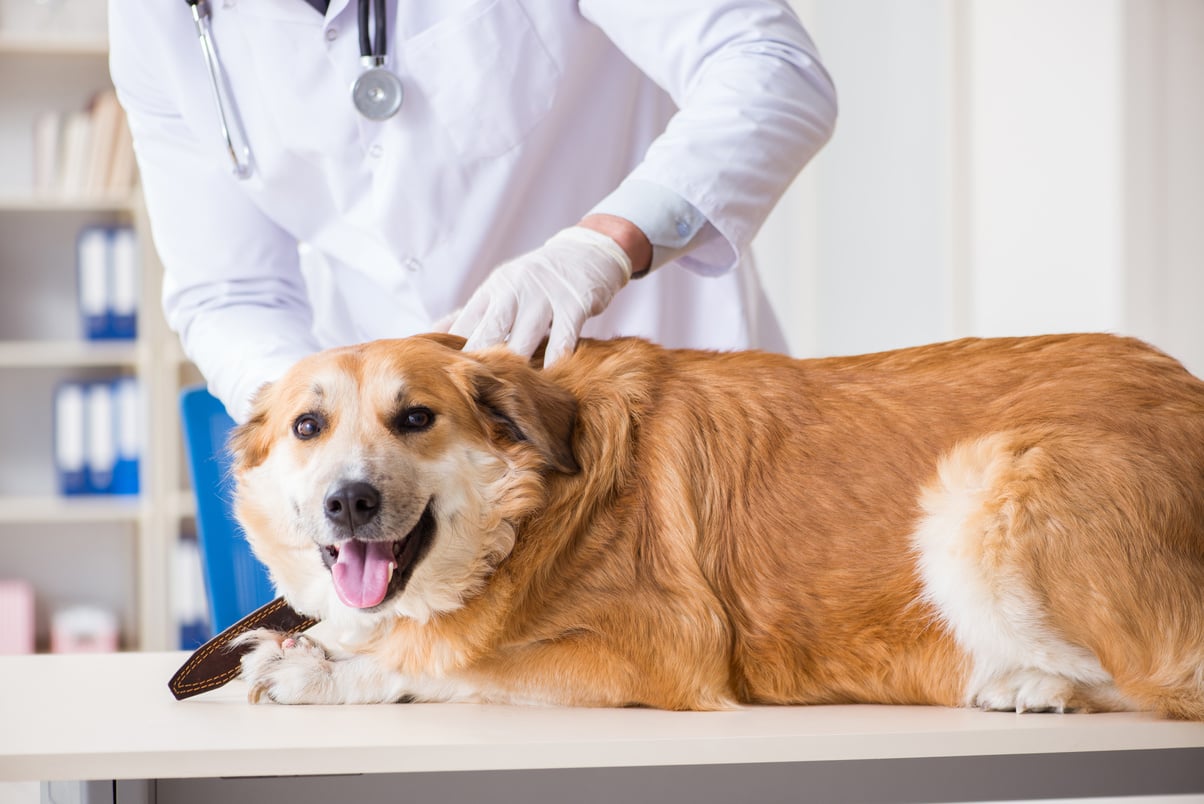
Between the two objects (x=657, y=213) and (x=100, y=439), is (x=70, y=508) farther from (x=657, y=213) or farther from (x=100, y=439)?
(x=657, y=213)

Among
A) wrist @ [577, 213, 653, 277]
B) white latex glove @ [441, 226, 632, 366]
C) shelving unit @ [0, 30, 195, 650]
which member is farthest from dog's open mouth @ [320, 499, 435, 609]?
shelving unit @ [0, 30, 195, 650]

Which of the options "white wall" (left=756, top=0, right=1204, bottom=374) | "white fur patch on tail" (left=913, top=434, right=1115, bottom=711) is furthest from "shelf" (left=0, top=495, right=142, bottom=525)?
"white fur patch on tail" (left=913, top=434, right=1115, bottom=711)

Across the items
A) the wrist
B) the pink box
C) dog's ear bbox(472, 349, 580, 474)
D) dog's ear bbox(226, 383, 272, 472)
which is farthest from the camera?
the pink box

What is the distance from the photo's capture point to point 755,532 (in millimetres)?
1196

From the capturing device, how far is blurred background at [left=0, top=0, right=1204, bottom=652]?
238 centimetres

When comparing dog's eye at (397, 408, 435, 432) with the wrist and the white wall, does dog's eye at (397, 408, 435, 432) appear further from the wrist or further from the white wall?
the white wall

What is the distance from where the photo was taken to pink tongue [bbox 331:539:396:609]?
3.78ft

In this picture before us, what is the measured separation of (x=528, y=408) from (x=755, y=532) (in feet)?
0.92

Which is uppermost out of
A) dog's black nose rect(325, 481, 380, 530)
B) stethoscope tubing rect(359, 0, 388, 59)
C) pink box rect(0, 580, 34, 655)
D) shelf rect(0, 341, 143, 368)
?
stethoscope tubing rect(359, 0, 388, 59)

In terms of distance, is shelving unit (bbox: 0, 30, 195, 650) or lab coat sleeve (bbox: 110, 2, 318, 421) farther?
shelving unit (bbox: 0, 30, 195, 650)

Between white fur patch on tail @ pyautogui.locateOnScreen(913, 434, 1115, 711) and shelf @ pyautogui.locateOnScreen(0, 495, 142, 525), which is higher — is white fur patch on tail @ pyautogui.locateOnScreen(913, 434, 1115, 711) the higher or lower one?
the higher one

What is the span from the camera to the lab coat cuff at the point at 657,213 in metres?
1.48

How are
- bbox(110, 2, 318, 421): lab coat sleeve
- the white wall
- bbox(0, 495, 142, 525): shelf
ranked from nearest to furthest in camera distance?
1. bbox(110, 2, 318, 421): lab coat sleeve
2. the white wall
3. bbox(0, 495, 142, 525): shelf

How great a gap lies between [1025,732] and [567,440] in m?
0.53
